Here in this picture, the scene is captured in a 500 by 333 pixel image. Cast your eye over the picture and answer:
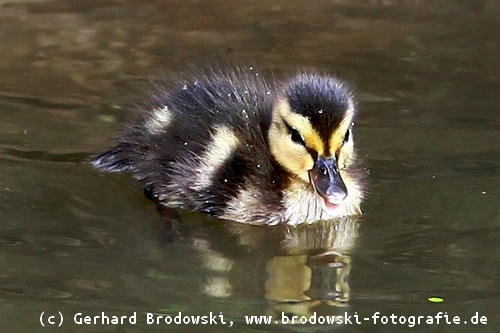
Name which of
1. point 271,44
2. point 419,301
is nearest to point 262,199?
point 419,301

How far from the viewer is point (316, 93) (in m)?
4.08

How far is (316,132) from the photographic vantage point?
407cm

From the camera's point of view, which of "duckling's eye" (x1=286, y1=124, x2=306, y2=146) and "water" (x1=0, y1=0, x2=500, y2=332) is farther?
"duckling's eye" (x1=286, y1=124, x2=306, y2=146)

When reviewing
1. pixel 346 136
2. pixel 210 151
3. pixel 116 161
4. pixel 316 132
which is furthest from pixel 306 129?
pixel 116 161

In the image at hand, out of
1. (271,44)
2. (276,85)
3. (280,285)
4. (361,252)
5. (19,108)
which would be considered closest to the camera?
(280,285)

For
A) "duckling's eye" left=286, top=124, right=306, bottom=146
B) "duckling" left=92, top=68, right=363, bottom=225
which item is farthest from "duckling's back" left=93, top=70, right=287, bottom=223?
"duckling's eye" left=286, top=124, right=306, bottom=146

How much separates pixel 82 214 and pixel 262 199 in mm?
603

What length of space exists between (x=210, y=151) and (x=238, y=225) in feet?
0.89

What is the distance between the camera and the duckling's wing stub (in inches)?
183

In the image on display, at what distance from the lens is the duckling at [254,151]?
4102mm

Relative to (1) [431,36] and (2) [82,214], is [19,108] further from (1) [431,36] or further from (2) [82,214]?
(1) [431,36]

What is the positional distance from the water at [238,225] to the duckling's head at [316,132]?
0.62 ft

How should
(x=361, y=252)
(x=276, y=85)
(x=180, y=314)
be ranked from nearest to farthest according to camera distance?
(x=180, y=314), (x=361, y=252), (x=276, y=85)

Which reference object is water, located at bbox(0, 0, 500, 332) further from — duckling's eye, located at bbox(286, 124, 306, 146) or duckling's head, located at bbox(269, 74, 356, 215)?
duckling's eye, located at bbox(286, 124, 306, 146)
